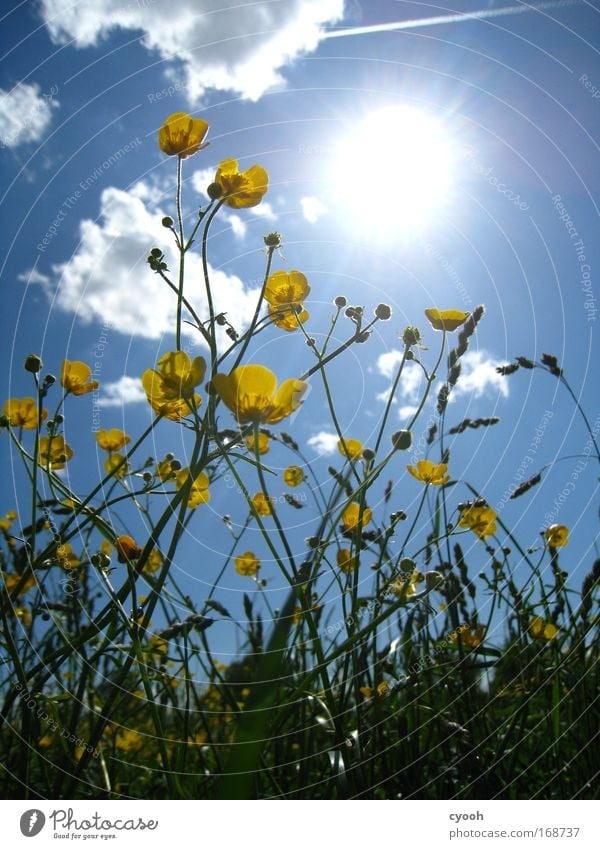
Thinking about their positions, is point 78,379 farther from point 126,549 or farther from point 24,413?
point 126,549

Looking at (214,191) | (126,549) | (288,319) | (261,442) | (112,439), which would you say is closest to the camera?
(126,549)

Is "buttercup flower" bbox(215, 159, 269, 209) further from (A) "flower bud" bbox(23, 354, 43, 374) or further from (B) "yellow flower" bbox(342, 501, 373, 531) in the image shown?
(B) "yellow flower" bbox(342, 501, 373, 531)

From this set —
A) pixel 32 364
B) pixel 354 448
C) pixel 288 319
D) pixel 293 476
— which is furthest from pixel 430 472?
pixel 32 364

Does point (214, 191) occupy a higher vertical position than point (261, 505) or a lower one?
higher

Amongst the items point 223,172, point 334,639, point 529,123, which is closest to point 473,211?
point 529,123

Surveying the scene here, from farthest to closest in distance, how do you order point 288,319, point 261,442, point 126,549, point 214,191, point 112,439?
point 112,439 → point 261,442 → point 288,319 → point 214,191 → point 126,549

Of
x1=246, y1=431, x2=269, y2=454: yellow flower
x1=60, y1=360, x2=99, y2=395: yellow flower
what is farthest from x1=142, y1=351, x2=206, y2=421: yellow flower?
x1=60, y1=360, x2=99, y2=395: yellow flower

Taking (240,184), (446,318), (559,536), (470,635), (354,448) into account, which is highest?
(240,184)

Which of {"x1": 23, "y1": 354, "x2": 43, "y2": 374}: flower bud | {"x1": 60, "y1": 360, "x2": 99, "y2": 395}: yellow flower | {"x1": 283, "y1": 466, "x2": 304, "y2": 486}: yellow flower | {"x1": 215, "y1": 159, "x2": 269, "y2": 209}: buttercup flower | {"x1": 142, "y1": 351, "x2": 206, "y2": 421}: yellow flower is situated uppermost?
{"x1": 215, "y1": 159, "x2": 269, "y2": 209}: buttercup flower
